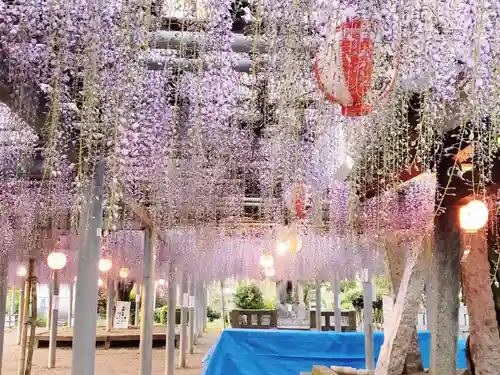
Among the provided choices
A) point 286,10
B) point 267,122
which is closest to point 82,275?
point 267,122

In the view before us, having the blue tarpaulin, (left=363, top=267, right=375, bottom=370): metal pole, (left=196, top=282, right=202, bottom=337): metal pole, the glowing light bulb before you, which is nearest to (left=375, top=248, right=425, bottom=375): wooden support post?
the glowing light bulb

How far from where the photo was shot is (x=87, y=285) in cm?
368

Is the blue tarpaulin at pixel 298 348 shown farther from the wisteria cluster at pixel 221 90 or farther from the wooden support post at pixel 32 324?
the wisteria cluster at pixel 221 90

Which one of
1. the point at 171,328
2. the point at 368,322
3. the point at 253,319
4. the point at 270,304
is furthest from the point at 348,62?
the point at 270,304

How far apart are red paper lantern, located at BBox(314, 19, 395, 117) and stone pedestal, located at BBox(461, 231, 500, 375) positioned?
247cm

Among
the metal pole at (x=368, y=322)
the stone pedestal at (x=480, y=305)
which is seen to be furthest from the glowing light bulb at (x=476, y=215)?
the metal pole at (x=368, y=322)

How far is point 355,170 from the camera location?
167 inches

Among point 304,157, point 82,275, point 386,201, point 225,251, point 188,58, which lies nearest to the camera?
point 188,58

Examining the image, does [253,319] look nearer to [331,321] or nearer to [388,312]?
[331,321]

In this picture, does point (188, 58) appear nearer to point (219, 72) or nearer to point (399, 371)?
point (219, 72)

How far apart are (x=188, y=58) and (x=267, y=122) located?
44.3 inches

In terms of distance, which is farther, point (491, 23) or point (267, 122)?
point (267, 122)

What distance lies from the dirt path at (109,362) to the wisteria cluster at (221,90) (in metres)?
5.00

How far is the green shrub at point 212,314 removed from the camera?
78.1 ft
